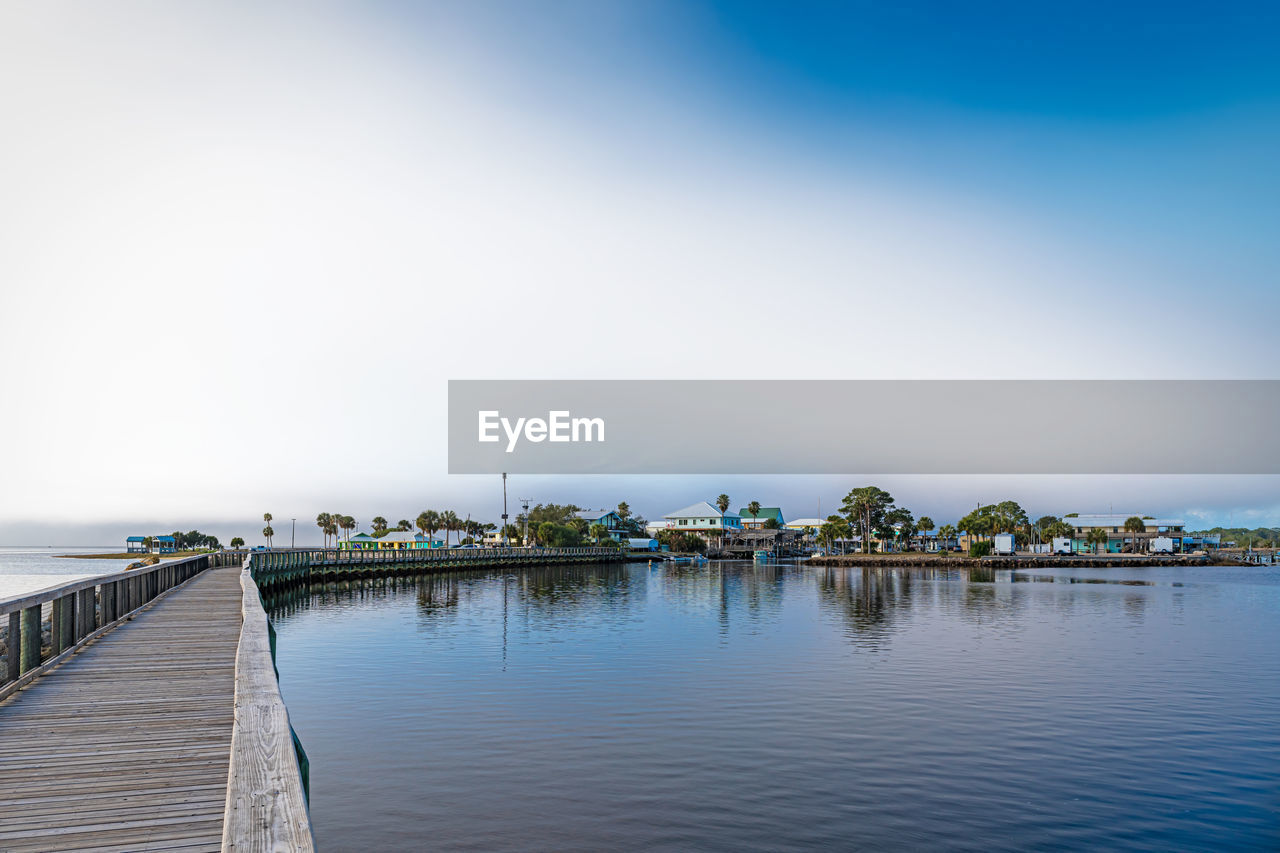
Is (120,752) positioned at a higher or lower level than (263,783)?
lower

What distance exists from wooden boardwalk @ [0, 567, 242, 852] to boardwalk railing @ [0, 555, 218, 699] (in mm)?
270

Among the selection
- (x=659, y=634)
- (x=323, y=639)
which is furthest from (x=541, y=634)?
(x=323, y=639)

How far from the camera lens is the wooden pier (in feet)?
15.4

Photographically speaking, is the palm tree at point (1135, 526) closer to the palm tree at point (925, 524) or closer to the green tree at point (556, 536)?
the palm tree at point (925, 524)

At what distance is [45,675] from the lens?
464 inches

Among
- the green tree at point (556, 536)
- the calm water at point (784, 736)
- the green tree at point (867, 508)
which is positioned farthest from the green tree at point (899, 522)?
the calm water at point (784, 736)

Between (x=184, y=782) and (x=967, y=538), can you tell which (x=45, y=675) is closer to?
(x=184, y=782)

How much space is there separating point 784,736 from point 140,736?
12.6 m

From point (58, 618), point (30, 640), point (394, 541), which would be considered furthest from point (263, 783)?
point (394, 541)

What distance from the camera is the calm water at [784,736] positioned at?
1245 cm

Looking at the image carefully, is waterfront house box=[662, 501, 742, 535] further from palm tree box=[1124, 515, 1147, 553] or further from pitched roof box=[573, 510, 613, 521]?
palm tree box=[1124, 515, 1147, 553]

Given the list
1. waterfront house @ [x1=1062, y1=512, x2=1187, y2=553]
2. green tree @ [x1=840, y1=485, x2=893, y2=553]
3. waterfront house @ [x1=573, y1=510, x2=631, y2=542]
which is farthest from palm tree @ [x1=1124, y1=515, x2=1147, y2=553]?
waterfront house @ [x1=573, y1=510, x2=631, y2=542]

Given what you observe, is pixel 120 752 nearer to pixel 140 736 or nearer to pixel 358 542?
pixel 140 736

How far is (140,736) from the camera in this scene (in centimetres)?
880
